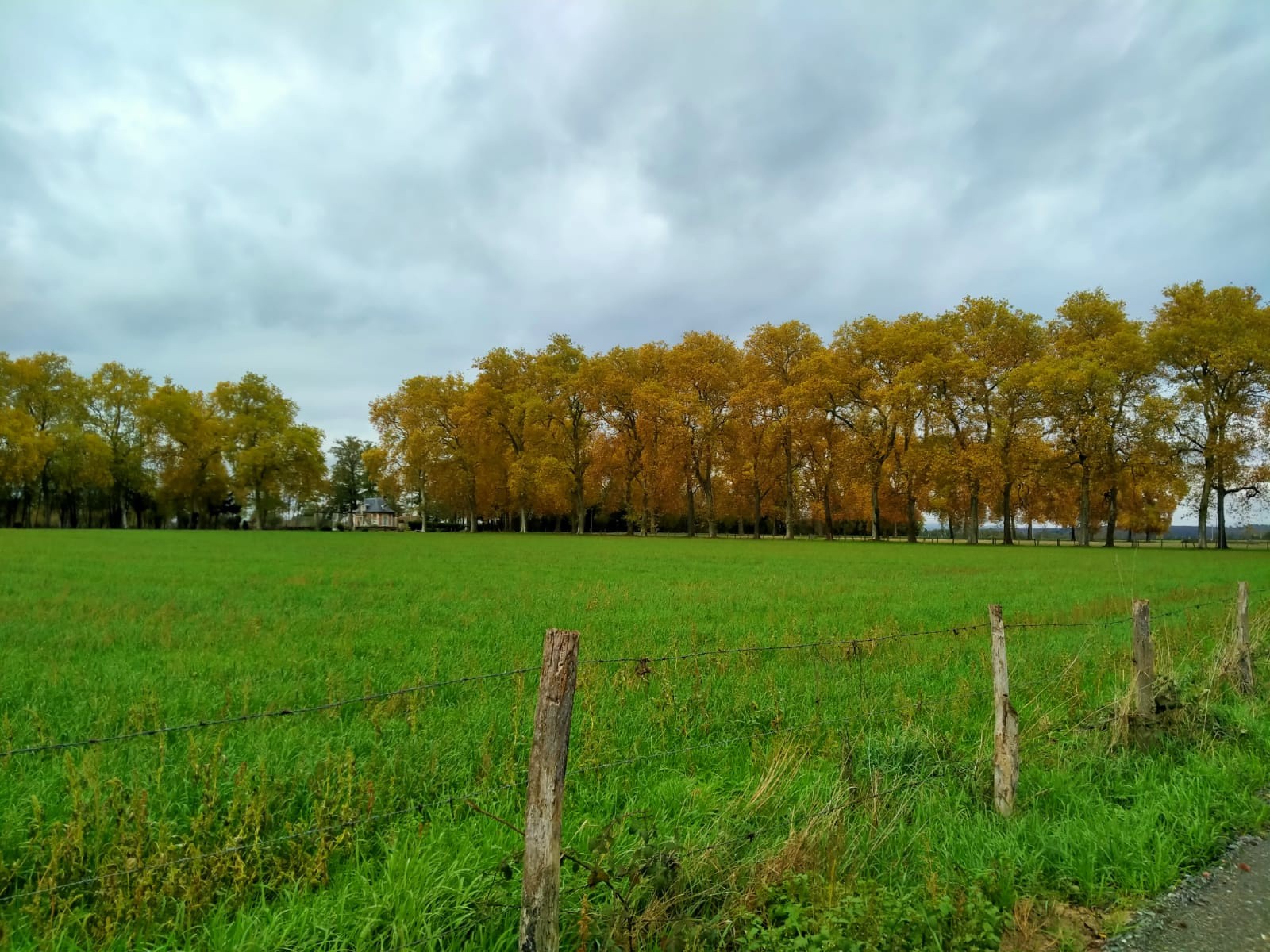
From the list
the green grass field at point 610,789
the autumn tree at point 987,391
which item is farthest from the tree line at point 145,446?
the green grass field at point 610,789

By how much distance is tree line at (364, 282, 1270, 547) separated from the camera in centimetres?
4656

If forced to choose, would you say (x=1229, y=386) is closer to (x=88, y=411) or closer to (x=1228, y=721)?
(x=1228, y=721)

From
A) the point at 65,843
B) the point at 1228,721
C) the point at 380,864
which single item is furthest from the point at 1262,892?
the point at 65,843

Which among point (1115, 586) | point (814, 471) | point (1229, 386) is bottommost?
point (1115, 586)

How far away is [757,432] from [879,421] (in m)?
10.7

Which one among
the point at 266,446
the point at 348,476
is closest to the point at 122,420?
the point at 266,446

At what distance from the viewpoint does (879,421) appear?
5569 centimetres

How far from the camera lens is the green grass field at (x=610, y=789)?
3432 millimetres

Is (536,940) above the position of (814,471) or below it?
below

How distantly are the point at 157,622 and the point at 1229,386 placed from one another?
61.0m

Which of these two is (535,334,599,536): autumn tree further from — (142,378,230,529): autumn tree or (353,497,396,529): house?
(353,497,396,529): house

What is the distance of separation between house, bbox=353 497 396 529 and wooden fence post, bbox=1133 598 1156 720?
5335 inches

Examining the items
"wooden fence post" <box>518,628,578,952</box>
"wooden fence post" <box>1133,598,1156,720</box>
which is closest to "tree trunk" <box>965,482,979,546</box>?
"wooden fence post" <box>1133,598,1156,720</box>

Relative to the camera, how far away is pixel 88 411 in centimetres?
7862
